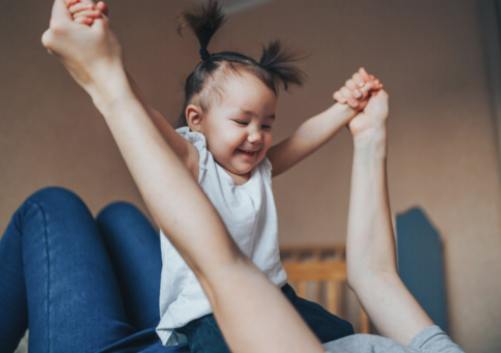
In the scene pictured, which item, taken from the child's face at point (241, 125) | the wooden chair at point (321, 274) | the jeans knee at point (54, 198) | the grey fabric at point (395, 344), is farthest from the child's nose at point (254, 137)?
the wooden chair at point (321, 274)

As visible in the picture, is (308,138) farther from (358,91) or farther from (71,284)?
(71,284)

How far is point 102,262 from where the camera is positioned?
884mm

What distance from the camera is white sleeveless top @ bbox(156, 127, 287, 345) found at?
65cm

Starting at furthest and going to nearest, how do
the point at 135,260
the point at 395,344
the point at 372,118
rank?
1. the point at 135,260
2. the point at 372,118
3. the point at 395,344

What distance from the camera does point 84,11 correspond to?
50 cm

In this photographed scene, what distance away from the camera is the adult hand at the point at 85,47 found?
18.9 inches

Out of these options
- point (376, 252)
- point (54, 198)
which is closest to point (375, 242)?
point (376, 252)

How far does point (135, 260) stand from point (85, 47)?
0.67 metres

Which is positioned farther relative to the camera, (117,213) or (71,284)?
(117,213)

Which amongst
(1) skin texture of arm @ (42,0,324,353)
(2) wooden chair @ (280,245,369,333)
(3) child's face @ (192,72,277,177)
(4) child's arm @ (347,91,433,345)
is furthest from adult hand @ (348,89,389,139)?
(2) wooden chair @ (280,245,369,333)

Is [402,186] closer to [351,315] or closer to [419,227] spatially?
[419,227]

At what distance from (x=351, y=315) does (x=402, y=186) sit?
57 cm

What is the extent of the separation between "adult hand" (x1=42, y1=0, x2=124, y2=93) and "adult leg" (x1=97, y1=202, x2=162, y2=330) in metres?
0.63

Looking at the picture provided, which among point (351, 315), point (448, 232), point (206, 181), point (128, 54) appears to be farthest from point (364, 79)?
point (128, 54)
